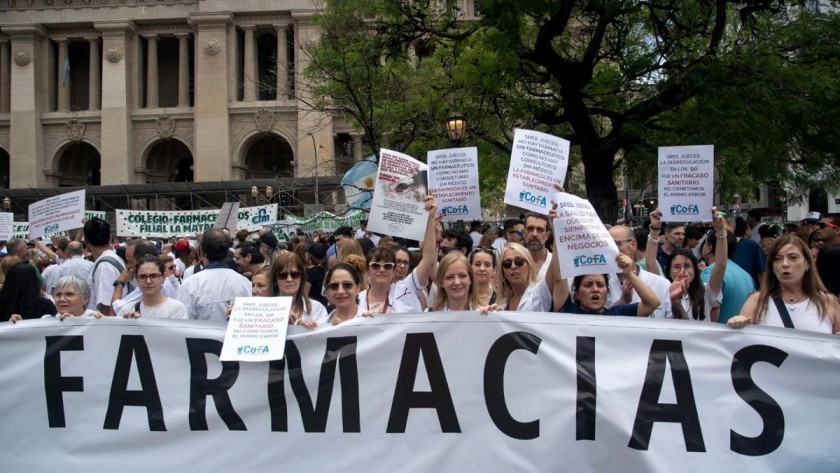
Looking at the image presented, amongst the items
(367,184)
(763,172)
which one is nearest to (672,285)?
(763,172)

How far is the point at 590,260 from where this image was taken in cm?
488

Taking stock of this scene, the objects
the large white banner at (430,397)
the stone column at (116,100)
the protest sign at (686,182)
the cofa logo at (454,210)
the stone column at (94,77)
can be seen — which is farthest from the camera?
the stone column at (94,77)

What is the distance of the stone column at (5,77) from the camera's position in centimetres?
4791

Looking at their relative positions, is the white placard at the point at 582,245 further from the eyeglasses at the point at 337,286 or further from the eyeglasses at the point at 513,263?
the eyeglasses at the point at 337,286

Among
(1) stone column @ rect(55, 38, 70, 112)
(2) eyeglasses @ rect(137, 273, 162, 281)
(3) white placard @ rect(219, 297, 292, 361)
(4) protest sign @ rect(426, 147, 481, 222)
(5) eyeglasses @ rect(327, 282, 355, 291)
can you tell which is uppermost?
(1) stone column @ rect(55, 38, 70, 112)

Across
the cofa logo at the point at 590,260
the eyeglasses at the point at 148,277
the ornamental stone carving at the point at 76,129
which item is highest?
the ornamental stone carving at the point at 76,129

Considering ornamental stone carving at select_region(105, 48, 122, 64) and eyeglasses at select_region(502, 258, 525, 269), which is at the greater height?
ornamental stone carving at select_region(105, 48, 122, 64)

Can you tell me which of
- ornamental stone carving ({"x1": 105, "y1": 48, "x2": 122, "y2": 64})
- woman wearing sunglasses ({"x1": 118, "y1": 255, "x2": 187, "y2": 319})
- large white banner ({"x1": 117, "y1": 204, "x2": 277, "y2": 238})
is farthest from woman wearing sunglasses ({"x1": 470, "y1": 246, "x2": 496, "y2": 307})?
ornamental stone carving ({"x1": 105, "y1": 48, "x2": 122, "y2": 64})

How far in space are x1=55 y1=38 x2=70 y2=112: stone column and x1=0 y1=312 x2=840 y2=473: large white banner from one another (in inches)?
1890

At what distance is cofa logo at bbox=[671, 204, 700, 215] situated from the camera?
22.1 ft

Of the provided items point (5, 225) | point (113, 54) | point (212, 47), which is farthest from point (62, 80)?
point (5, 225)

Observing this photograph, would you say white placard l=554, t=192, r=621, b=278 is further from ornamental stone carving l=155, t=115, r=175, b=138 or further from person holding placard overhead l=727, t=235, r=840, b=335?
ornamental stone carving l=155, t=115, r=175, b=138

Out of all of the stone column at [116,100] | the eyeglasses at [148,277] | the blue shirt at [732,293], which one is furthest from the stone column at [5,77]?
the blue shirt at [732,293]

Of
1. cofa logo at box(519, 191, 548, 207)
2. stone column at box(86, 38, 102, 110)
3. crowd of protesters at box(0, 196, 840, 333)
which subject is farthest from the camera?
stone column at box(86, 38, 102, 110)
